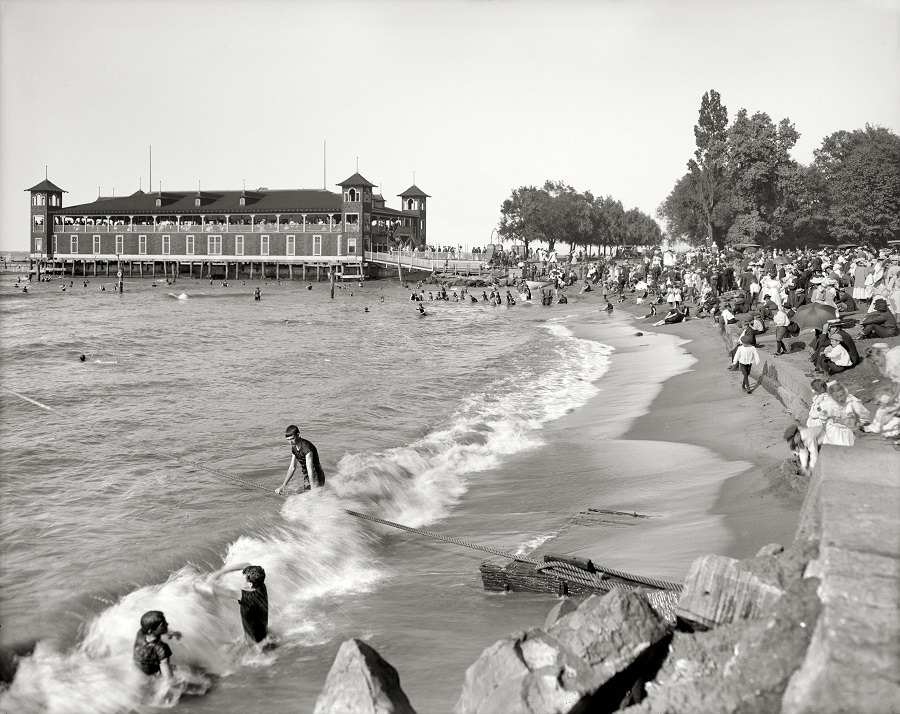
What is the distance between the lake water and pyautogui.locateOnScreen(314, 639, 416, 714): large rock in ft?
3.05

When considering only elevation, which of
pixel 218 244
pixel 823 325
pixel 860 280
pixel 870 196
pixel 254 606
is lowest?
pixel 254 606

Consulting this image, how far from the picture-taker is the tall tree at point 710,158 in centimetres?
7088

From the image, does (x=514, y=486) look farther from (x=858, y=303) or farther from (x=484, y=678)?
(x=858, y=303)

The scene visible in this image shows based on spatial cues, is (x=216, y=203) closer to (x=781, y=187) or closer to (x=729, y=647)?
(x=781, y=187)

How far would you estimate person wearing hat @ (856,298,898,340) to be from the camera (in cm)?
1669

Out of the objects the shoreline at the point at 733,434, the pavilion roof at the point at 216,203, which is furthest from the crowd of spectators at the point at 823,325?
the pavilion roof at the point at 216,203

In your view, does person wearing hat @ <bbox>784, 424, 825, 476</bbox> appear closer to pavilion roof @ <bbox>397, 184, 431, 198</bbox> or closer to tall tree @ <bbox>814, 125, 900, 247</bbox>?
tall tree @ <bbox>814, 125, 900, 247</bbox>

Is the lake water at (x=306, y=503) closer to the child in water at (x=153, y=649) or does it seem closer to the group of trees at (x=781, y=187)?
the child in water at (x=153, y=649)

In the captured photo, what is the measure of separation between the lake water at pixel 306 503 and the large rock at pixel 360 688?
929 millimetres

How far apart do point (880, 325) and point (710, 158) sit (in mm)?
59677

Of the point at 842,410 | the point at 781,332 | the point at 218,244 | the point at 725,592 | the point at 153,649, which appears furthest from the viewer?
the point at 218,244

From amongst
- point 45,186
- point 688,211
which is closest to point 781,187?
point 688,211

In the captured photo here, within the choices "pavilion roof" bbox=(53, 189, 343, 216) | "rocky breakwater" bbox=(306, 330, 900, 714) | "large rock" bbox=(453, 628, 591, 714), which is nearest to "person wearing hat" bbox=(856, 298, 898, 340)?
"rocky breakwater" bbox=(306, 330, 900, 714)

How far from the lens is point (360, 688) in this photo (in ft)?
17.1
